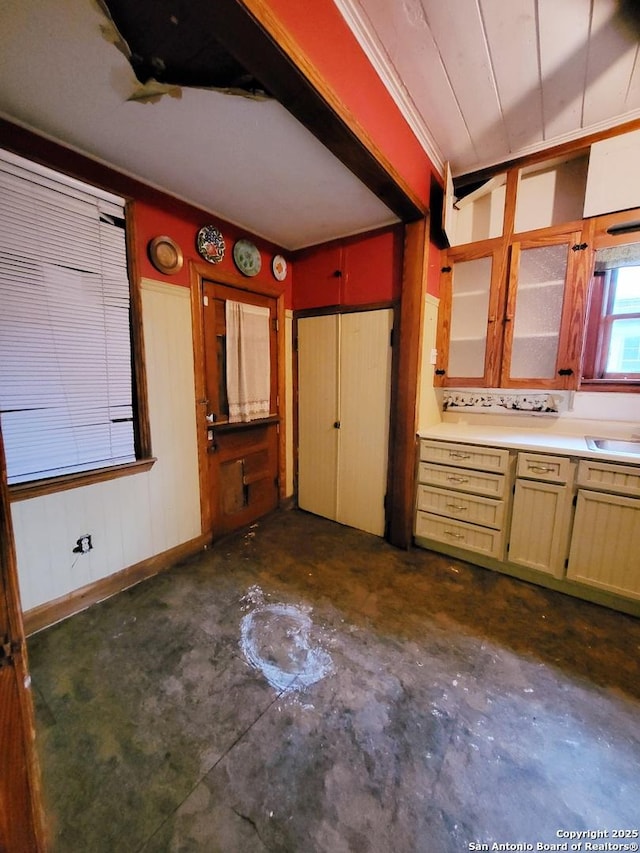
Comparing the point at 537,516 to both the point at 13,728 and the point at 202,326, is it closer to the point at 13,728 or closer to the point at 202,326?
the point at 13,728

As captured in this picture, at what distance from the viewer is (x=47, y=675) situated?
147 centimetres

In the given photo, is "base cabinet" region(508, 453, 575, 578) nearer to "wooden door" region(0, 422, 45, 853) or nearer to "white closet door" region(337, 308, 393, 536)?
"white closet door" region(337, 308, 393, 536)

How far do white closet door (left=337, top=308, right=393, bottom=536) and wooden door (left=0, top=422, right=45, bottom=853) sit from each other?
7.54 feet

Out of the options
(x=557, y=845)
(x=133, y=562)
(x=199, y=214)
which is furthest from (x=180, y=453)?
(x=557, y=845)

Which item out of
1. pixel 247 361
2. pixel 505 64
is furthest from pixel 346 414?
pixel 505 64

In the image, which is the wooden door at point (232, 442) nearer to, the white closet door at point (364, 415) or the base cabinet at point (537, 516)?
the white closet door at point (364, 415)

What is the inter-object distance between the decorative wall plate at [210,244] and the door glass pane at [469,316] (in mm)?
1765

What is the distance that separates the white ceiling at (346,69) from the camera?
124cm

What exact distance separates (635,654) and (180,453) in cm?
276

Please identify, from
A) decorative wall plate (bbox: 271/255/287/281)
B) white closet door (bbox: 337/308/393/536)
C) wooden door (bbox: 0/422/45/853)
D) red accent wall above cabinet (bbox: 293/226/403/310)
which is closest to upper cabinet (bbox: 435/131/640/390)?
red accent wall above cabinet (bbox: 293/226/403/310)

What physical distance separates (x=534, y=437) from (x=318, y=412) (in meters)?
1.65

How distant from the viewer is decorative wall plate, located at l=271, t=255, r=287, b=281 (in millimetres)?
2826

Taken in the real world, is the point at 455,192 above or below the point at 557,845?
above

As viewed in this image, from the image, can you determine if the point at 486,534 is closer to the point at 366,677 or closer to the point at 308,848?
the point at 366,677
